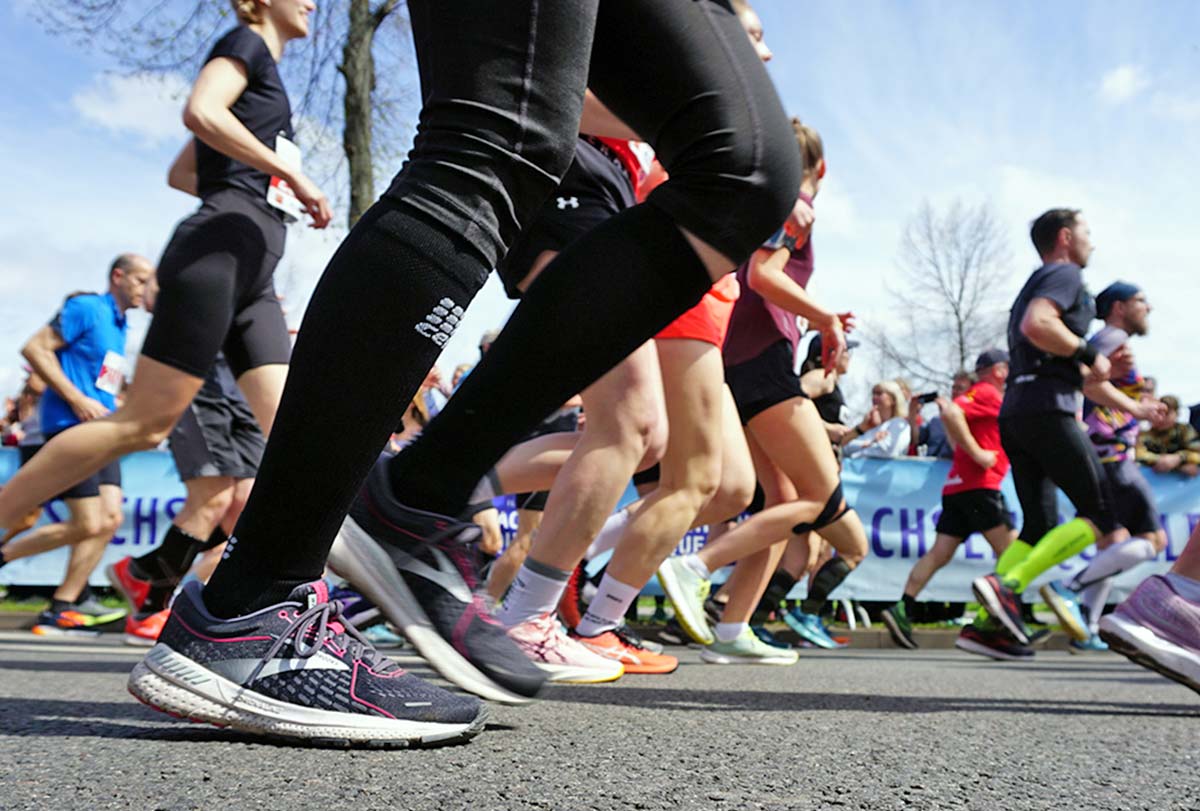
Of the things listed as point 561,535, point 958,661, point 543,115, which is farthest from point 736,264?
point 958,661

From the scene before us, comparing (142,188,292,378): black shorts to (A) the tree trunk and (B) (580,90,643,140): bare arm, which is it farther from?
(A) the tree trunk

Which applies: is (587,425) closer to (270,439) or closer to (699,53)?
(699,53)

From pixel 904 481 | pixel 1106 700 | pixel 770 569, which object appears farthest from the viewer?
pixel 904 481

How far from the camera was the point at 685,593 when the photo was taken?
411 cm

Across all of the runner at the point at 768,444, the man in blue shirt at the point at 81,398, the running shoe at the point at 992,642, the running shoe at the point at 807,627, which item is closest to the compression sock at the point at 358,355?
the runner at the point at 768,444

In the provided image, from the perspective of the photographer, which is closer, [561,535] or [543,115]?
[543,115]

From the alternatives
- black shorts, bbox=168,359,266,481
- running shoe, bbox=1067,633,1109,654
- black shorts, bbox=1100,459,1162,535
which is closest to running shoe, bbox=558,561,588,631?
black shorts, bbox=168,359,266,481

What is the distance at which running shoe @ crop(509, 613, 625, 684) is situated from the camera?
8.50ft

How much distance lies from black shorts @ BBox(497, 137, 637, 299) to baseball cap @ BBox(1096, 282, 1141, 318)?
4.10m

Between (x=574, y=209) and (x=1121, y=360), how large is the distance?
419 cm

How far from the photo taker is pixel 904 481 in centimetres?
878

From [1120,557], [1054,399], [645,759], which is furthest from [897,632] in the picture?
[645,759]

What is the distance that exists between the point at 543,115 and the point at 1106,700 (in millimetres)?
2302

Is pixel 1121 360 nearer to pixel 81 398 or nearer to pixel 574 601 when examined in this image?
pixel 574 601
